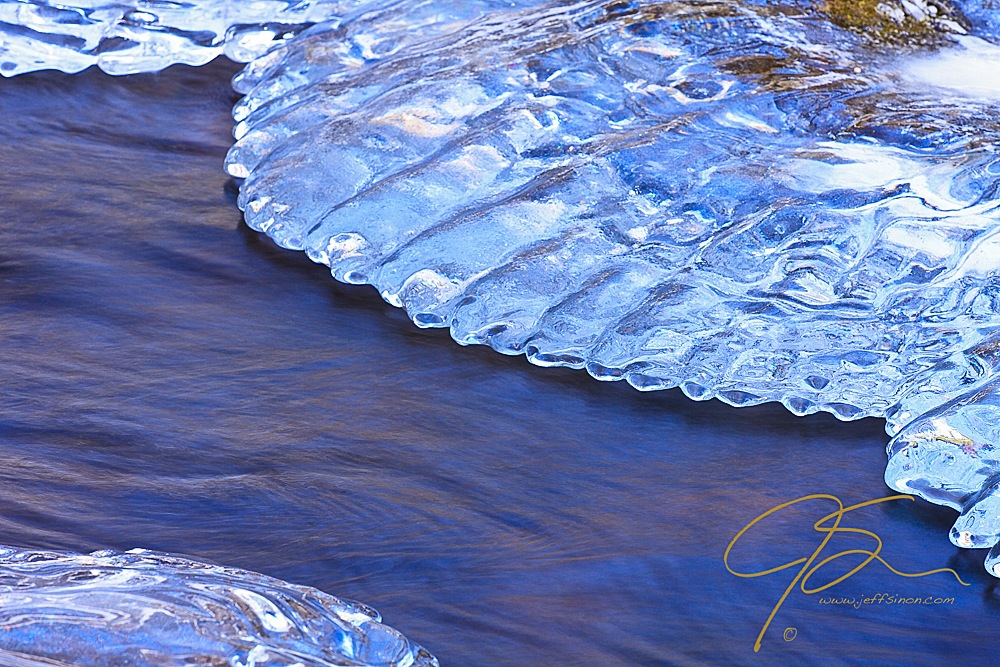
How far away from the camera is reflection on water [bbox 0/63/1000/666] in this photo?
33.7 inches

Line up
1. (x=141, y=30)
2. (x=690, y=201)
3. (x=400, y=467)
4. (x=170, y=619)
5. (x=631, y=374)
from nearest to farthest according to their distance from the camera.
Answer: (x=170, y=619), (x=400, y=467), (x=631, y=374), (x=690, y=201), (x=141, y=30)

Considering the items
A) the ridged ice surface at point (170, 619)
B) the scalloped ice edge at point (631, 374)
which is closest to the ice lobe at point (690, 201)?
the scalloped ice edge at point (631, 374)

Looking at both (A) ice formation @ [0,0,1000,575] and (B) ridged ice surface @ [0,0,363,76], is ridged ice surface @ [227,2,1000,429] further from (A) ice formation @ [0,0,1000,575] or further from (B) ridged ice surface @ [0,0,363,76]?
(B) ridged ice surface @ [0,0,363,76]

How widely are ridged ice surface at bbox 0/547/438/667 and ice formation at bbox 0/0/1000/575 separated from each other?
469 millimetres

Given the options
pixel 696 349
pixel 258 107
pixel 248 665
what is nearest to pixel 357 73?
pixel 258 107

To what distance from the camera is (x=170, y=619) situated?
754mm

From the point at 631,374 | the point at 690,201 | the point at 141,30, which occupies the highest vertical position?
the point at 141,30

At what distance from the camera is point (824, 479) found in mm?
1026

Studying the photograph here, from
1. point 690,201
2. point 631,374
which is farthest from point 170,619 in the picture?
point 690,201

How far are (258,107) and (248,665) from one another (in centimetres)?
110

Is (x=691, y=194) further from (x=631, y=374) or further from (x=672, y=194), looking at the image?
(x=631, y=374)

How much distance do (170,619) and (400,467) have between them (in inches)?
11.8

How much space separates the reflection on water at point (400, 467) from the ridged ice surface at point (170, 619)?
0.04 metres

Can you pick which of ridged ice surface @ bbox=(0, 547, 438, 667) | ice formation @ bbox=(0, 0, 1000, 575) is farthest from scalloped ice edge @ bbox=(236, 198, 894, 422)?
ridged ice surface @ bbox=(0, 547, 438, 667)
